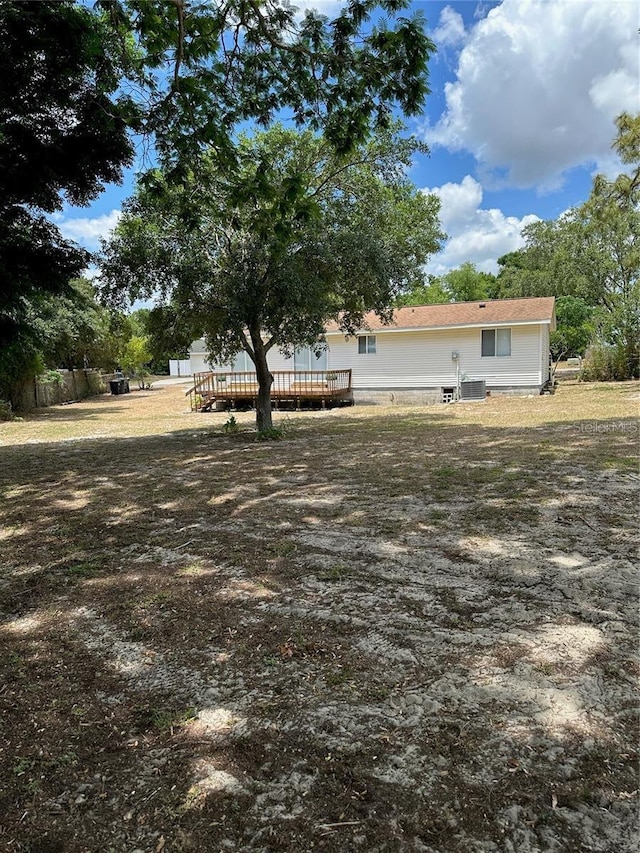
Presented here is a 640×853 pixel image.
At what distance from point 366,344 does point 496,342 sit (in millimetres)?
4846

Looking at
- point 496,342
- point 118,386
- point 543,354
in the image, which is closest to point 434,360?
point 496,342

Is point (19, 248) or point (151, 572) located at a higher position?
point (19, 248)

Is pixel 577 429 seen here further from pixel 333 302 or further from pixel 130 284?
pixel 130 284

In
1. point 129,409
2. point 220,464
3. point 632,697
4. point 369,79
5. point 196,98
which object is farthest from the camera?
point 129,409

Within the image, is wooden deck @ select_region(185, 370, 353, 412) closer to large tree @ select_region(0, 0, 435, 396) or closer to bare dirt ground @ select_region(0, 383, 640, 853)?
large tree @ select_region(0, 0, 435, 396)

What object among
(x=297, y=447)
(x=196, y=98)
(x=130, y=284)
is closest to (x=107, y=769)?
(x=196, y=98)

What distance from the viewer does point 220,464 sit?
319 inches

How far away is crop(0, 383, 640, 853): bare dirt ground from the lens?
1586 mm

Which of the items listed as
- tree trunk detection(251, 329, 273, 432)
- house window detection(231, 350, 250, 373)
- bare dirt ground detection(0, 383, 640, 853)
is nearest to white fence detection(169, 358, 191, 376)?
house window detection(231, 350, 250, 373)

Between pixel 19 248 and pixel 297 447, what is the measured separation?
526 cm

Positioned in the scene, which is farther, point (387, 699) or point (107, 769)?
point (387, 699)

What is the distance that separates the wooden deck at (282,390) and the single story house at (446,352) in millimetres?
697

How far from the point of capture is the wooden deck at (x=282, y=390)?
1883 centimetres

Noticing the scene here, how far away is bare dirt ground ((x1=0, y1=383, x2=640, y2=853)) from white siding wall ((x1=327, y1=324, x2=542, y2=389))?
13.8 meters
